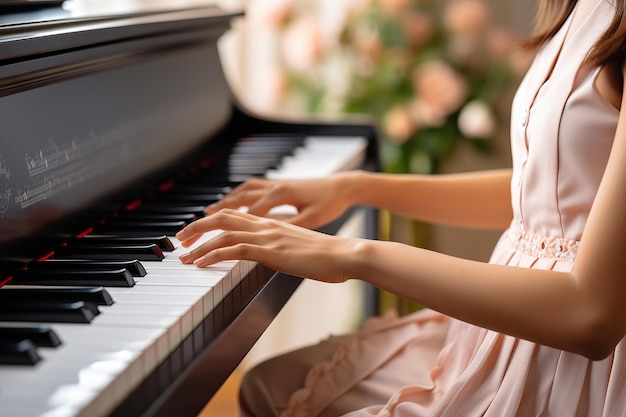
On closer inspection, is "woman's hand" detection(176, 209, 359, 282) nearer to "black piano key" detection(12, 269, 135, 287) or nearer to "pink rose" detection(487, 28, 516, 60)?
"black piano key" detection(12, 269, 135, 287)

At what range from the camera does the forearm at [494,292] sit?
0.98 m

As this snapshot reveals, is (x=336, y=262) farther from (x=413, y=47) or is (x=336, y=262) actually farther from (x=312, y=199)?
(x=413, y=47)

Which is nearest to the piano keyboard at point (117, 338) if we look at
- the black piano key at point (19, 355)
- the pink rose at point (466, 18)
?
the black piano key at point (19, 355)

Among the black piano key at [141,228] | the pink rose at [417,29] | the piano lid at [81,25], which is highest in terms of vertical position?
the piano lid at [81,25]

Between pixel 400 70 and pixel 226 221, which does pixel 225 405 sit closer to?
pixel 400 70

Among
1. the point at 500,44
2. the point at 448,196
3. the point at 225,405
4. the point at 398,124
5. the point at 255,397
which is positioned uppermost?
the point at 500,44

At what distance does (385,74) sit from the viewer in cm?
287

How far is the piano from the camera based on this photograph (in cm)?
85

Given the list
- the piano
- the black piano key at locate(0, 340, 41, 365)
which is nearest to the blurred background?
the piano

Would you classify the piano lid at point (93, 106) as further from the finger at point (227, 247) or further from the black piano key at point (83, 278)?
the finger at point (227, 247)

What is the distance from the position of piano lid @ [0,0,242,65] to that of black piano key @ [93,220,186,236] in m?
0.28

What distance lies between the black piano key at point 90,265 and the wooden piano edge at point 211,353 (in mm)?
121

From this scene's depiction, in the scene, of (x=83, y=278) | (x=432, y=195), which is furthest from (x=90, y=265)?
(x=432, y=195)

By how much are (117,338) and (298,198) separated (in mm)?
595
